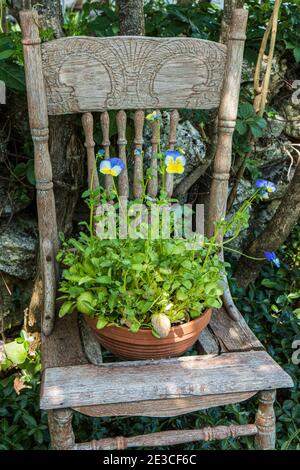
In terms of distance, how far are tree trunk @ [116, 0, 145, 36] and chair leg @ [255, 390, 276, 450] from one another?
46.7 inches

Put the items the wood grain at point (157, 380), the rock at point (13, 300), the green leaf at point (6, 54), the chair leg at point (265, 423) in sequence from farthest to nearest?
the rock at point (13, 300)
the green leaf at point (6, 54)
the chair leg at point (265, 423)
the wood grain at point (157, 380)

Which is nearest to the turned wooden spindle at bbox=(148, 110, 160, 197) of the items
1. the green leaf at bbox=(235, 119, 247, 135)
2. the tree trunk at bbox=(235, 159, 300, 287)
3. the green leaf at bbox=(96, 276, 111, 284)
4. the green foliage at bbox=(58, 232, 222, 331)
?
the green foliage at bbox=(58, 232, 222, 331)

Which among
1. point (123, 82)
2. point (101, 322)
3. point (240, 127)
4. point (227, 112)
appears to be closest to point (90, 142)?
point (123, 82)

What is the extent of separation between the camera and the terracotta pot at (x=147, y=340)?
141 centimetres

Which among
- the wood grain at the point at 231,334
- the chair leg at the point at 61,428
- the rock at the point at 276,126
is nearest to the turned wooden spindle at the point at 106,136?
the wood grain at the point at 231,334

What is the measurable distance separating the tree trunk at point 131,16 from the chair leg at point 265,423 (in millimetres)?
1187

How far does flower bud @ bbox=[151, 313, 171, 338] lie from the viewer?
4.47ft

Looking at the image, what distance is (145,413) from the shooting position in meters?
1.37

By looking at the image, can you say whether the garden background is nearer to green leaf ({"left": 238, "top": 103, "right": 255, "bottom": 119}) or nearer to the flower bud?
green leaf ({"left": 238, "top": 103, "right": 255, "bottom": 119})

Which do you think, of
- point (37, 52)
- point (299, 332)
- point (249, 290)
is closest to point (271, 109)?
point (249, 290)

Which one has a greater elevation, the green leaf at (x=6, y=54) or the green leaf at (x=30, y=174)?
the green leaf at (x=6, y=54)

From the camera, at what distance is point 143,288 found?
4.69ft

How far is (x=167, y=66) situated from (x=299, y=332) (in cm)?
124

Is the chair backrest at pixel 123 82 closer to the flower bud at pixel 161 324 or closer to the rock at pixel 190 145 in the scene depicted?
the flower bud at pixel 161 324
